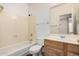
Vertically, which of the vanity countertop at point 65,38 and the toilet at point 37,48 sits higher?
the vanity countertop at point 65,38

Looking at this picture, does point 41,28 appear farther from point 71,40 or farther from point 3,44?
point 3,44

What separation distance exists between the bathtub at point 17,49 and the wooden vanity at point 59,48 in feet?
0.76

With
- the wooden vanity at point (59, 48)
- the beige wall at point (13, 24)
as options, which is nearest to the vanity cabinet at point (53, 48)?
the wooden vanity at point (59, 48)

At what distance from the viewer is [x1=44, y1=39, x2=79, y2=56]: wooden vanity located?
170cm

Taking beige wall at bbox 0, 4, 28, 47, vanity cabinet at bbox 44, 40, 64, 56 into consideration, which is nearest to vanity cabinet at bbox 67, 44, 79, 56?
vanity cabinet at bbox 44, 40, 64, 56

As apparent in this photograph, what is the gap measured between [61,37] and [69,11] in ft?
1.30

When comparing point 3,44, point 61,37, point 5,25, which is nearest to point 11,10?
point 5,25

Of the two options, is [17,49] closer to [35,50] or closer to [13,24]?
[35,50]

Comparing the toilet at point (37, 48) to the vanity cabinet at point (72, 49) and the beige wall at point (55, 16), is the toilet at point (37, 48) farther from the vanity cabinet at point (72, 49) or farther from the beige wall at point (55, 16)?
the vanity cabinet at point (72, 49)

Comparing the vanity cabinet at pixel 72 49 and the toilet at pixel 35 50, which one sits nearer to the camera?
the vanity cabinet at pixel 72 49

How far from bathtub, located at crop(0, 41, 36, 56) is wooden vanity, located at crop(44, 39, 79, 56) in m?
0.23

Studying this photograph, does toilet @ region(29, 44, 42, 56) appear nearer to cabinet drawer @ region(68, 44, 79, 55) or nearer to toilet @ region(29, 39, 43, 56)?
toilet @ region(29, 39, 43, 56)

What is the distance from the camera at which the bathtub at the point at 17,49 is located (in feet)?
5.77

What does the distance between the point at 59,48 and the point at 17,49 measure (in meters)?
0.62
